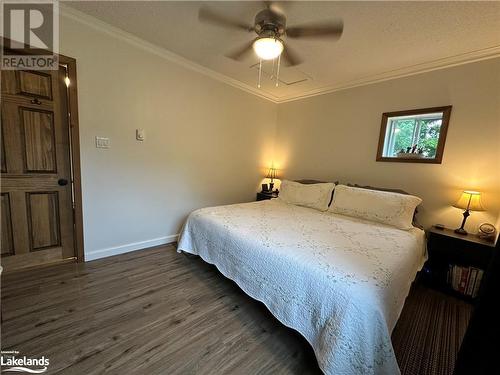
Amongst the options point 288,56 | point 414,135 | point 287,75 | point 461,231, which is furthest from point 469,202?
point 287,75

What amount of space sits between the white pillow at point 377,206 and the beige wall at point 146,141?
184 centimetres

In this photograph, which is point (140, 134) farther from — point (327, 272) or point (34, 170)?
point (327, 272)

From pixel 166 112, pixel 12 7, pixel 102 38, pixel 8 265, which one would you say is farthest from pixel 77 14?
pixel 8 265

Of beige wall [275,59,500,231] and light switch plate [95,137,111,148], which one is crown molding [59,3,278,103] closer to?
light switch plate [95,137,111,148]

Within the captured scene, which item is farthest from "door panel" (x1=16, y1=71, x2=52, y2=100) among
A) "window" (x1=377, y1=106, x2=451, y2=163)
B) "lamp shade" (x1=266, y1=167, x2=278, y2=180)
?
"window" (x1=377, y1=106, x2=451, y2=163)

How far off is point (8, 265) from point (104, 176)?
1.15 meters

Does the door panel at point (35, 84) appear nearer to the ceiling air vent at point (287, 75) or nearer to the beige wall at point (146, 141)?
the beige wall at point (146, 141)

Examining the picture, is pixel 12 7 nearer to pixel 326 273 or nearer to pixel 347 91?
pixel 326 273

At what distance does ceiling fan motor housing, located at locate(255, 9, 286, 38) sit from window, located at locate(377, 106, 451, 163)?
1.93 m

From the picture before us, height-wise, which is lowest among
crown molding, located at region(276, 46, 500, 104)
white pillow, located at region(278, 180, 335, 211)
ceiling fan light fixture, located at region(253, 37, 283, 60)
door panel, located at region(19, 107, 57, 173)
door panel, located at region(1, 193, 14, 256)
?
door panel, located at region(1, 193, 14, 256)

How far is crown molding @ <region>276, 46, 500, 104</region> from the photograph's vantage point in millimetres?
2080

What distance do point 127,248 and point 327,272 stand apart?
7.86 feet

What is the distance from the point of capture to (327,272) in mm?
1219

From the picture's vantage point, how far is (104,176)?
229 cm
